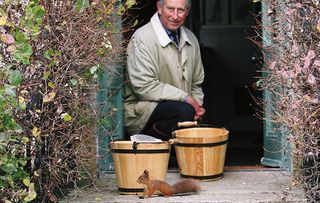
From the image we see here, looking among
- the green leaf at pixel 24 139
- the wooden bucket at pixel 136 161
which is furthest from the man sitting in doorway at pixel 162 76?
the green leaf at pixel 24 139

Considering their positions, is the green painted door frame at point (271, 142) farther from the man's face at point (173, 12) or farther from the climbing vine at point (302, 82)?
the climbing vine at point (302, 82)

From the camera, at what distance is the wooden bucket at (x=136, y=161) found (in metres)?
5.77

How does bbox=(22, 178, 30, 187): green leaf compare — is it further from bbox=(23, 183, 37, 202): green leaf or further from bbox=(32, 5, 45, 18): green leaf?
bbox=(32, 5, 45, 18): green leaf

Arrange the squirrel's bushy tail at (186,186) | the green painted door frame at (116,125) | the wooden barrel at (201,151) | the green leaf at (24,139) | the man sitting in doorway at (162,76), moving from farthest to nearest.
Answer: the man sitting in doorway at (162,76)
the green painted door frame at (116,125)
the wooden barrel at (201,151)
the squirrel's bushy tail at (186,186)
the green leaf at (24,139)

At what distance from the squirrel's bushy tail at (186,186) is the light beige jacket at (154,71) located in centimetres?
114

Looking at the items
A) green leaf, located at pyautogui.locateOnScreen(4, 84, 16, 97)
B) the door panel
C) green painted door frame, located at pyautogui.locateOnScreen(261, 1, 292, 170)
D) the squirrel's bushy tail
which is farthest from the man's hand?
the door panel

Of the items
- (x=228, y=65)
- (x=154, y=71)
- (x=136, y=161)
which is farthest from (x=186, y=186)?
(x=228, y=65)

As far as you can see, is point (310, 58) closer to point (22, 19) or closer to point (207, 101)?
point (22, 19)

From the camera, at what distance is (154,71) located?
686 centimetres

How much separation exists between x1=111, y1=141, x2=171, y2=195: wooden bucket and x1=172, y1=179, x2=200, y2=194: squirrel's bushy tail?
0.52 feet

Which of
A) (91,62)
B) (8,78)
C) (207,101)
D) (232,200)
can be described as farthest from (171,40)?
(207,101)

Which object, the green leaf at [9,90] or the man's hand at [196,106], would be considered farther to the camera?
the man's hand at [196,106]

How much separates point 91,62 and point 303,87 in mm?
1571

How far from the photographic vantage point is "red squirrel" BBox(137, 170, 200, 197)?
225 inches
